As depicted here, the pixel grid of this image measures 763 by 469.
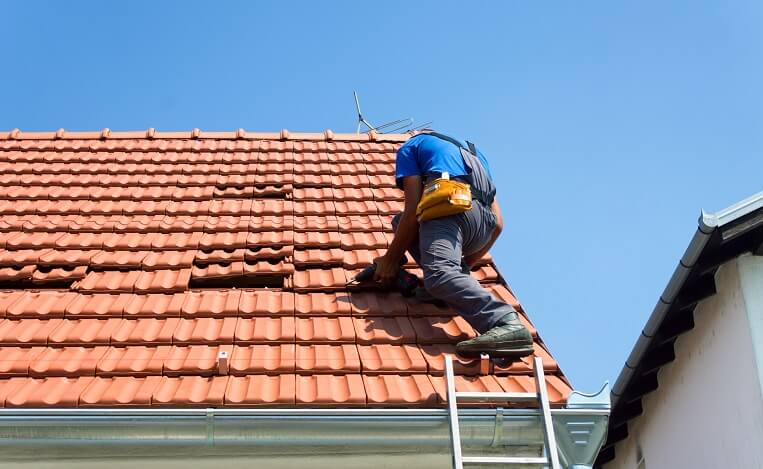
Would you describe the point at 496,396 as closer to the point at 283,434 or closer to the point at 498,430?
the point at 498,430

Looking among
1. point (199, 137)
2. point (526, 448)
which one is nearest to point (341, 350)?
point (526, 448)

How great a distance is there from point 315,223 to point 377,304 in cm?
124

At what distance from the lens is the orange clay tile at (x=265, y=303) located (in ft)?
16.1

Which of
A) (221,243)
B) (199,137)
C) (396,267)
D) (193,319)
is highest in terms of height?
(199,137)

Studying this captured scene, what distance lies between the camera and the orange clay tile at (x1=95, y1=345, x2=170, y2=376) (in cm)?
429

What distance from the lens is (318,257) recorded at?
564 centimetres

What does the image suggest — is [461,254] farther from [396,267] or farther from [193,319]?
[193,319]

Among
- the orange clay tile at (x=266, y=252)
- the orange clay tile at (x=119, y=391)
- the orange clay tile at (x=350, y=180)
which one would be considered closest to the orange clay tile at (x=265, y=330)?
the orange clay tile at (x=119, y=391)

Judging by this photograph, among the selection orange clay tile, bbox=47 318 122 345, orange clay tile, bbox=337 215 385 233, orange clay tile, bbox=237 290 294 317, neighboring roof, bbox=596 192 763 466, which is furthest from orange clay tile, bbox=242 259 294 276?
neighboring roof, bbox=596 192 763 466

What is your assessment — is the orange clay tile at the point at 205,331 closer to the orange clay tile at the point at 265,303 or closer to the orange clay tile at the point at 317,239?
the orange clay tile at the point at 265,303

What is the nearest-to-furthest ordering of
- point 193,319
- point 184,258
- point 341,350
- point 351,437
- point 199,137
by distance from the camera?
point 351,437 < point 341,350 < point 193,319 < point 184,258 < point 199,137

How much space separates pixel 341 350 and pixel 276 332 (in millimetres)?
377

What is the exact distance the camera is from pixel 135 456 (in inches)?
155

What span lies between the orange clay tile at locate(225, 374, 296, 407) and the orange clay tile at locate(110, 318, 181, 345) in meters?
0.57
